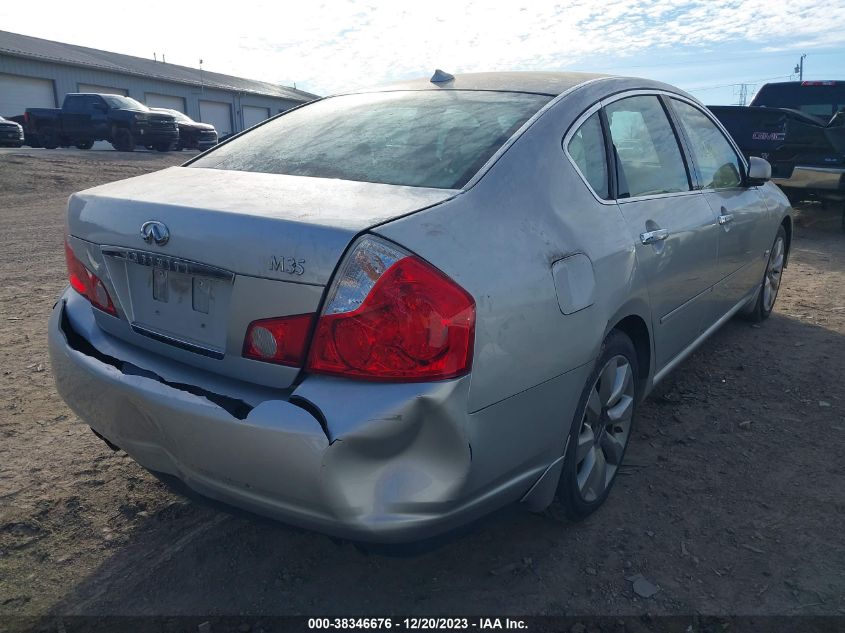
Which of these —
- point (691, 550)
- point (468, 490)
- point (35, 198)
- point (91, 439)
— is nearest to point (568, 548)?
point (691, 550)

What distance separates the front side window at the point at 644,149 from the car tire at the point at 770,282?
1.96 m

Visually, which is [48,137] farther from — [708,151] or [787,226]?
[708,151]

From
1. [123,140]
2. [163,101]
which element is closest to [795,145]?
[123,140]

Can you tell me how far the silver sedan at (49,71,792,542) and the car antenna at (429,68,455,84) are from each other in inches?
6.7

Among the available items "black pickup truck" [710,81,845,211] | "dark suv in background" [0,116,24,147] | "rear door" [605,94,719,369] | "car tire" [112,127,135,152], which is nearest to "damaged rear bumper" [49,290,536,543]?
"rear door" [605,94,719,369]

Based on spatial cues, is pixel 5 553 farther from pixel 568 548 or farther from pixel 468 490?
pixel 568 548

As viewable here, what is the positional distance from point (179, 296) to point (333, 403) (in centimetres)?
66

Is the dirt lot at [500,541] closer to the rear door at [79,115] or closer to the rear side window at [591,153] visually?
the rear side window at [591,153]

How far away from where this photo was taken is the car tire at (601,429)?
248cm

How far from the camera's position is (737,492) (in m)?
2.95

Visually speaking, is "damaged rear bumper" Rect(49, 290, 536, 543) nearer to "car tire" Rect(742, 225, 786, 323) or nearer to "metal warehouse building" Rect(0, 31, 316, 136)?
"car tire" Rect(742, 225, 786, 323)

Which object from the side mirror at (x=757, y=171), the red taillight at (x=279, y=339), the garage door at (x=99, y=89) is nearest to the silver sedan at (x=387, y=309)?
the red taillight at (x=279, y=339)

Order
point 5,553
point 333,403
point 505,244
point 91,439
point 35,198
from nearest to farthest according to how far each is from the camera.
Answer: point 333,403 < point 505,244 < point 5,553 < point 91,439 < point 35,198

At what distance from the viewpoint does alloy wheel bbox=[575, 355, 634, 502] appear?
260 centimetres
